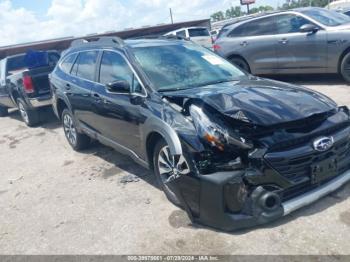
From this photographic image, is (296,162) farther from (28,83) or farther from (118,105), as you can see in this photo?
(28,83)

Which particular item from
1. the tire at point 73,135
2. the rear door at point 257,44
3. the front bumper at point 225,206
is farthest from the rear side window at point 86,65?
→ the rear door at point 257,44

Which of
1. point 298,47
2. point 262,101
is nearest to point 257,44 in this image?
point 298,47

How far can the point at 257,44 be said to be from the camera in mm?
9359

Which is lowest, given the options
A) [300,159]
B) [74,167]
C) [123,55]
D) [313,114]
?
[74,167]

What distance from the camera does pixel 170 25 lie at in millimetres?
24156

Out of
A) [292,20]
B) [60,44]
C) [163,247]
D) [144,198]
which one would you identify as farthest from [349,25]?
[60,44]

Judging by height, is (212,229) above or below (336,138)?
below

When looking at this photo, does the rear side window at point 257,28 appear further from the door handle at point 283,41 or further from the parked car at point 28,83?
the parked car at point 28,83

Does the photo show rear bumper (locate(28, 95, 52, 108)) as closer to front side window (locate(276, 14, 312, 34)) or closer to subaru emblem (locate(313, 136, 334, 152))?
front side window (locate(276, 14, 312, 34))

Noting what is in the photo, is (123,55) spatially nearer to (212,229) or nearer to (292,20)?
(212,229)

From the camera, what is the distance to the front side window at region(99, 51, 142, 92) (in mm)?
4484

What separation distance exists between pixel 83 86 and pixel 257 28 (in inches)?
213

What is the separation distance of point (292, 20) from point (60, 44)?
48.9ft

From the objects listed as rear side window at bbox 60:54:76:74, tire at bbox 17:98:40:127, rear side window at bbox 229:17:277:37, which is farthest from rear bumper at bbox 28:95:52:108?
rear side window at bbox 229:17:277:37
